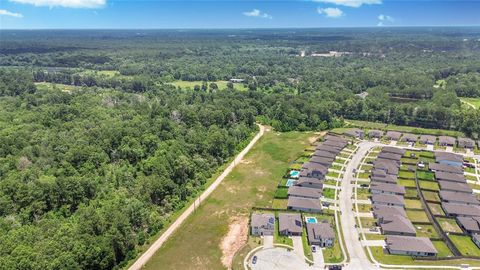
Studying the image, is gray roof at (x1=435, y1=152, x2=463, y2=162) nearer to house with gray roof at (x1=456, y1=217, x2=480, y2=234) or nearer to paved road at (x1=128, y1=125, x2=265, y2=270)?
house with gray roof at (x1=456, y1=217, x2=480, y2=234)

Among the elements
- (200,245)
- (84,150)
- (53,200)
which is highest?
(84,150)

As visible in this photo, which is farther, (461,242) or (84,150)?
(84,150)

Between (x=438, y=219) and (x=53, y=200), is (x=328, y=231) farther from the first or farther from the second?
(x=53, y=200)

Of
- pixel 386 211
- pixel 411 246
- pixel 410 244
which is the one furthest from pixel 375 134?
pixel 411 246

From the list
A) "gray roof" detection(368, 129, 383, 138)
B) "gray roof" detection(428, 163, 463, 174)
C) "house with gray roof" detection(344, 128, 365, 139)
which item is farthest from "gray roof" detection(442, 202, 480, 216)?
→ "house with gray roof" detection(344, 128, 365, 139)

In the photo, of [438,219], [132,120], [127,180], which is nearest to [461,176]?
[438,219]

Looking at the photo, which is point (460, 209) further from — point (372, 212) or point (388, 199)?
point (372, 212)
